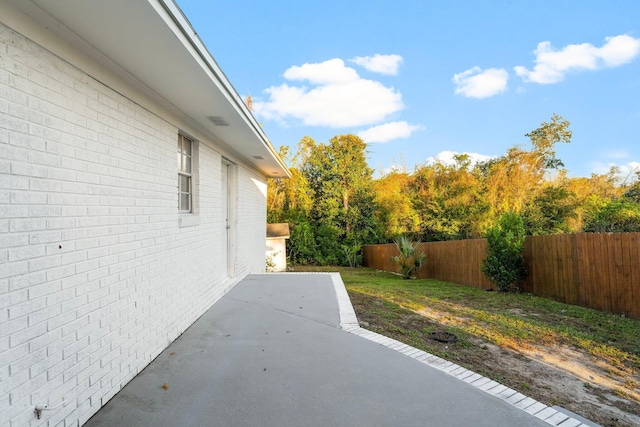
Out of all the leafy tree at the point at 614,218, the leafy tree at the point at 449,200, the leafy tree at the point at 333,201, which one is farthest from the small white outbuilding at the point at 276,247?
the leafy tree at the point at 614,218

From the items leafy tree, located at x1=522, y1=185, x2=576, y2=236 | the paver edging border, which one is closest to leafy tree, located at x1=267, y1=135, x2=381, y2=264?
leafy tree, located at x1=522, y1=185, x2=576, y2=236

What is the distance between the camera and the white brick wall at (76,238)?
192 centimetres

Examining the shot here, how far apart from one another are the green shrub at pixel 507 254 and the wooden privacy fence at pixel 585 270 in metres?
Answer: 0.20

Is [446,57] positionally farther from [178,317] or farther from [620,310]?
[178,317]

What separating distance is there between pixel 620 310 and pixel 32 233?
8.41m

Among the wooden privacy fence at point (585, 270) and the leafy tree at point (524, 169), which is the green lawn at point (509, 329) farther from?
the leafy tree at point (524, 169)

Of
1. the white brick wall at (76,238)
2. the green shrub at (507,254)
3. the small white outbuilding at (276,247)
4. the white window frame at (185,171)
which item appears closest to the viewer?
the white brick wall at (76,238)

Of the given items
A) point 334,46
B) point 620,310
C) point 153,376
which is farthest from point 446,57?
point 153,376

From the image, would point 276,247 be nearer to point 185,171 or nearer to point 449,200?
point 449,200

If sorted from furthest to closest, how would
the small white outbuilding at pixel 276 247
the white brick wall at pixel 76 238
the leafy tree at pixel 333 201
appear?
1. the leafy tree at pixel 333 201
2. the small white outbuilding at pixel 276 247
3. the white brick wall at pixel 76 238

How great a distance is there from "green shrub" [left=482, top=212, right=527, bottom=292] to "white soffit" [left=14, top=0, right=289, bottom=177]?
8.00 metres

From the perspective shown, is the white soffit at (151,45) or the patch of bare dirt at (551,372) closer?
the white soffit at (151,45)

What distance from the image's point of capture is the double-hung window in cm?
482

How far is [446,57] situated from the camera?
536 inches
